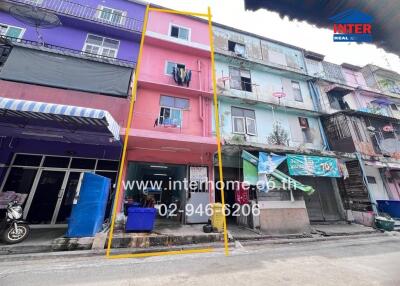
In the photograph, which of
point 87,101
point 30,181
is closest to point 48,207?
point 30,181

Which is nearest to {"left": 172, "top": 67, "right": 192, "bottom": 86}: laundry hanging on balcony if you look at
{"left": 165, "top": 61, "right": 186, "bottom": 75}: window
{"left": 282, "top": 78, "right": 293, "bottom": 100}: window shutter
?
{"left": 165, "top": 61, "right": 186, "bottom": 75}: window

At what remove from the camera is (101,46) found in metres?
10.5

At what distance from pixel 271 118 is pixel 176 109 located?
6.40 metres

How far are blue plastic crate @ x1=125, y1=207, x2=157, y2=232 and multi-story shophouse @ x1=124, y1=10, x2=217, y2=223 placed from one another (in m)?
2.29

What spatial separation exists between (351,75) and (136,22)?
18.5 m

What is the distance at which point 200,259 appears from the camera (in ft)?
16.9

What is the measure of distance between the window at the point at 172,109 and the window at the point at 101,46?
4038 millimetres

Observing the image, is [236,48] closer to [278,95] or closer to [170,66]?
[278,95]

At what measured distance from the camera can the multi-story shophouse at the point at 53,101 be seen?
7.60 metres

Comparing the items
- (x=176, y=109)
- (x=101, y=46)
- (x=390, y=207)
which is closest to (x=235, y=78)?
(x=176, y=109)

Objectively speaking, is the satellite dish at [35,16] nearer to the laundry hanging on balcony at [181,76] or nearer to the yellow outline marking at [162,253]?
the laundry hanging on balcony at [181,76]

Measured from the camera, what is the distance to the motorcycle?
539 cm

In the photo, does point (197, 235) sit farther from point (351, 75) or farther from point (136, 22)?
point (351, 75)

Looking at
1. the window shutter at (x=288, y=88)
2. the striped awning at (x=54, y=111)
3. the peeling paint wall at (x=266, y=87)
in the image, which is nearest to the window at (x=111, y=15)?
the peeling paint wall at (x=266, y=87)
